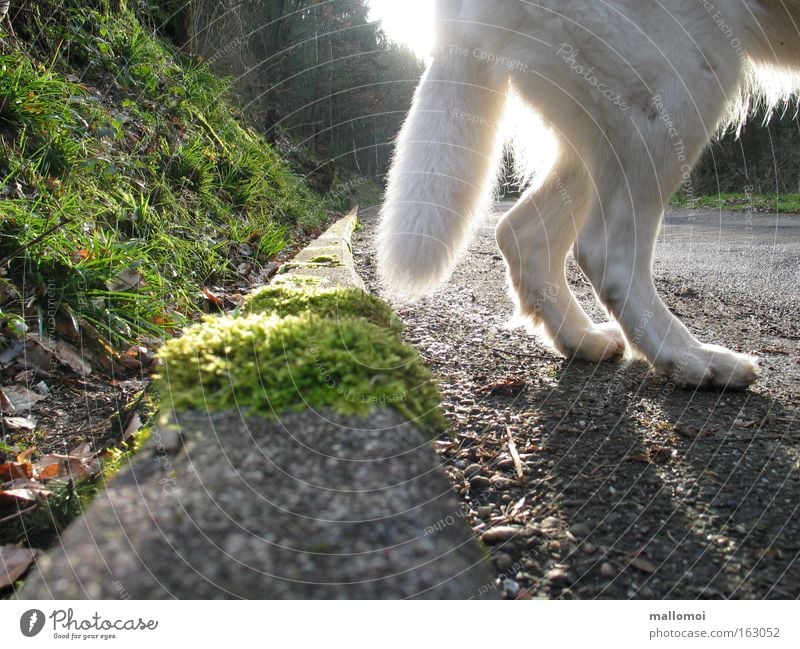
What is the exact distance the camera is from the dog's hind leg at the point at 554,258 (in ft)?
7.34

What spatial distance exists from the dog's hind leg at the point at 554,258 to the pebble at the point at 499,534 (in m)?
1.24

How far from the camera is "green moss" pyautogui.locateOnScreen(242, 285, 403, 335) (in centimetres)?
179

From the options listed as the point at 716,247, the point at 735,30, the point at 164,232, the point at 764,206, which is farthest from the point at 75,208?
the point at 764,206

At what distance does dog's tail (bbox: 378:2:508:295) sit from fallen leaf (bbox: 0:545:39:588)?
4.07ft

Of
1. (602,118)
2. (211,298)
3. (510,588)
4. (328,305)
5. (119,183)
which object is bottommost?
(510,588)

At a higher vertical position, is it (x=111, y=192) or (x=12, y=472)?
(x=111, y=192)

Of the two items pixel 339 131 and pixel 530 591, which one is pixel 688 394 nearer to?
pixel 530 591

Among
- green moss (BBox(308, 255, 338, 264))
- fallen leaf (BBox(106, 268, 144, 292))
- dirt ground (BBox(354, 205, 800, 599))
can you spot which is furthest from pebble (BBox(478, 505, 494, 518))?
green moss (BBox(308, 255, 338, 264))

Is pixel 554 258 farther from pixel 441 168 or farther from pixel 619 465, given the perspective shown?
Answer: pixel 619 465

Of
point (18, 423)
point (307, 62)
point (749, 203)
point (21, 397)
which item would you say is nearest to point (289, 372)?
point (18, 423)

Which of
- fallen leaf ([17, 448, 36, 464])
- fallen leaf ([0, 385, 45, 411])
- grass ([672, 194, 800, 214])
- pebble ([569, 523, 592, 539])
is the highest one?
grass ([672, 194, 800, 214])

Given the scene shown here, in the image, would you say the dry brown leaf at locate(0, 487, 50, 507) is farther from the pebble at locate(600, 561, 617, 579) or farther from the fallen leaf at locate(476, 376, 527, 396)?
the fallen leaf at locate(476, 376, 527, 396)

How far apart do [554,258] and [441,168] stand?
2.29 ft

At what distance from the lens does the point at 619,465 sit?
1372 millimetres
